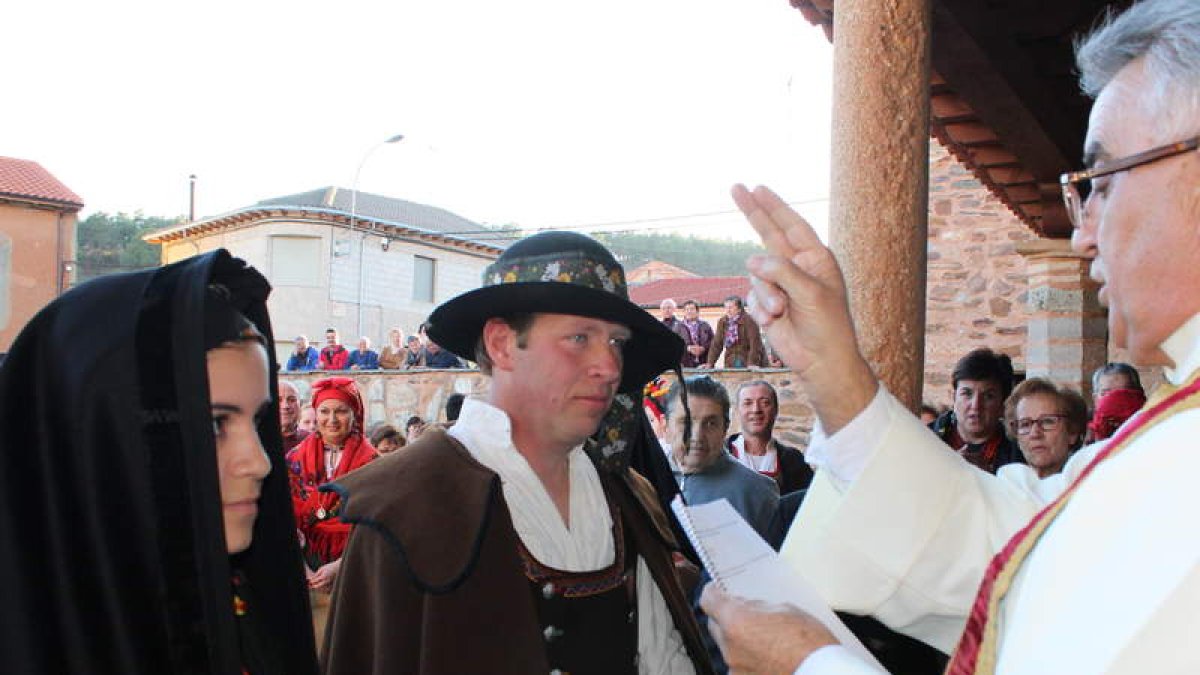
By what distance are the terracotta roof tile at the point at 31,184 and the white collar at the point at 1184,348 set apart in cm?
2867

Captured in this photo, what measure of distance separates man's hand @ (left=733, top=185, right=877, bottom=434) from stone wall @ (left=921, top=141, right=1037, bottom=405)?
30.2ft

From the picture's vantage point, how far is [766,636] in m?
1.41

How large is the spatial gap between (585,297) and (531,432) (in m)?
0.35

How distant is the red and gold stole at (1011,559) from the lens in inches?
43.2

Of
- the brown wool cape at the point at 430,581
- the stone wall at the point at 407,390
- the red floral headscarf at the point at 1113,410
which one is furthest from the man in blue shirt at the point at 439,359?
the brown wool cape at the point at 430,581

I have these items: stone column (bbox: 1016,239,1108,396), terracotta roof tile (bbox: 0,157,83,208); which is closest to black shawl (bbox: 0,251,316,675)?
stone column (bbox: 1016,239,1108,396)

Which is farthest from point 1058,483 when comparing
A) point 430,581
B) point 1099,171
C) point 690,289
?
point 690,289

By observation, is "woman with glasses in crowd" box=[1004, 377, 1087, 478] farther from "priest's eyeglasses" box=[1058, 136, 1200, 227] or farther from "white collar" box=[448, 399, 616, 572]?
"priest's eyeglasses" box=[1058, 136, 1200, 227]

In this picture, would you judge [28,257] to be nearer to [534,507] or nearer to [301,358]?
[301,358]

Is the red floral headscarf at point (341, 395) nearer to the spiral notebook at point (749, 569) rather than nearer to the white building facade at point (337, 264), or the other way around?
the spiral notebook at point (749, 569)

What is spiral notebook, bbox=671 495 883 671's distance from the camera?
1.57 metres

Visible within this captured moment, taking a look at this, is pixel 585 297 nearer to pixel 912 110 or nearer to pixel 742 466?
pixel 912 110

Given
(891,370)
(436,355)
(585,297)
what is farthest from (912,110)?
(436,355)

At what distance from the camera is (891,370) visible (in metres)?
3.55
